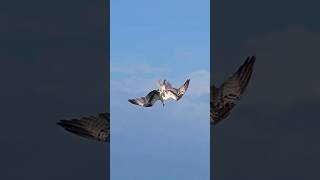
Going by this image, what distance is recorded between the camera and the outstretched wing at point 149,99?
50.0ft

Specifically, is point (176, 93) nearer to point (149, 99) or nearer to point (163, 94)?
point (163, 94)
